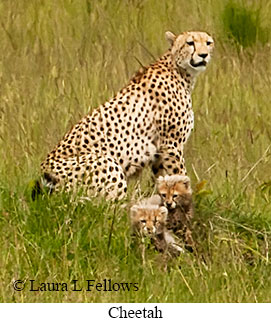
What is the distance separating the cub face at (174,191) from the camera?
15.9ft

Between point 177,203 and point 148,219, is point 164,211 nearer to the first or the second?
point 148,219

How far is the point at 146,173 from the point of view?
5.64 m

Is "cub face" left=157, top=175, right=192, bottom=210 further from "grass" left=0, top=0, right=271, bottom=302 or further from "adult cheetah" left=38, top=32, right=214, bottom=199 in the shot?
"adult cheetah" left=38, top=32, right=214, bottom=199

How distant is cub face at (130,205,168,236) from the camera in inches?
181

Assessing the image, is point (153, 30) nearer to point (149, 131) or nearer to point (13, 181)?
point (149, 131)

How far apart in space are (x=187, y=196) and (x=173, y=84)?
96 centimetres

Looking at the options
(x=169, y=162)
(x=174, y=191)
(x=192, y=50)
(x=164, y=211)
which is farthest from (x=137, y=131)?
(x=164, y=211)

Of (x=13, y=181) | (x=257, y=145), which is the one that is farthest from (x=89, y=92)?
(x=13, y=181)

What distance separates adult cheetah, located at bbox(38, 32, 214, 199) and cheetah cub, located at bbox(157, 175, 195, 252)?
13.8 inches

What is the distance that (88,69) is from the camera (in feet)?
22.6

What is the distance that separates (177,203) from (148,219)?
0.84 feet

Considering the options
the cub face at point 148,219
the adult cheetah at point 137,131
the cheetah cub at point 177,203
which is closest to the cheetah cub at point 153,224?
the cub face at point 148,219

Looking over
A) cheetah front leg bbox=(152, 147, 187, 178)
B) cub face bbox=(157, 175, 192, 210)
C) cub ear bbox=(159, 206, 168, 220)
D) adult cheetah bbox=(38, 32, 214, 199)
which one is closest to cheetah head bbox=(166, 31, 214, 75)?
adult cheetah bbox=(38, 32, 214, 199)

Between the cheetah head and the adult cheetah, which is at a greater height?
the cheetah head
